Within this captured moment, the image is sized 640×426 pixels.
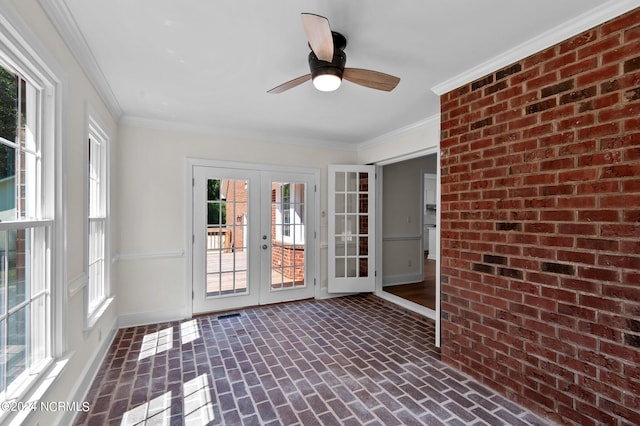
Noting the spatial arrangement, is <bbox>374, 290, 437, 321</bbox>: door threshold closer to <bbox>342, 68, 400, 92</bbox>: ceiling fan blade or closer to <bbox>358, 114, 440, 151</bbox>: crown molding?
<bbox>358, 114, 440, 151</bbox>: crown molding

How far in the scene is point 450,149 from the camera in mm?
2709

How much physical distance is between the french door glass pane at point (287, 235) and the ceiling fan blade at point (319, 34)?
9.35 feet

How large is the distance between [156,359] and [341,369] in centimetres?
172

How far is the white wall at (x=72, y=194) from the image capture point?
1562 mm

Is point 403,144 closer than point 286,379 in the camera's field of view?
No

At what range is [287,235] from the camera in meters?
4.61

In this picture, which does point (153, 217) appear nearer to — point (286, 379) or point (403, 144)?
point (286, 379)

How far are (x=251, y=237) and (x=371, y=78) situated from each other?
112 inches

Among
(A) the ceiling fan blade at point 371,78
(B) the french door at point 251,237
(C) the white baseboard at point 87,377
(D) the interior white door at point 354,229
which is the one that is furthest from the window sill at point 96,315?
(D) the interior white door at point 354,229

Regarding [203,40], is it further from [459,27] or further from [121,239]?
[121,239]

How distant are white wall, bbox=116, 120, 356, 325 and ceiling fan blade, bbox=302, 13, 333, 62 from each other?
108 inches

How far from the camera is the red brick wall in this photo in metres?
1.66

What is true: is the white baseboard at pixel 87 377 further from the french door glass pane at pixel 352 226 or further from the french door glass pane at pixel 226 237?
the french door glass pane at pixel 352 226

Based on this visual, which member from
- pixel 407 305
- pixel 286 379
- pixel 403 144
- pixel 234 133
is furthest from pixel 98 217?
pixel 407 305
